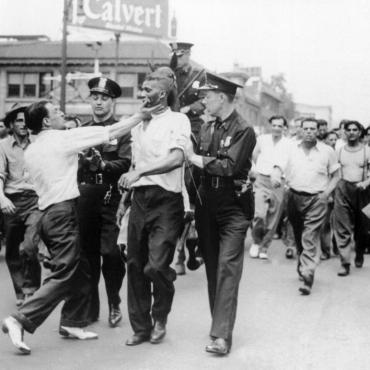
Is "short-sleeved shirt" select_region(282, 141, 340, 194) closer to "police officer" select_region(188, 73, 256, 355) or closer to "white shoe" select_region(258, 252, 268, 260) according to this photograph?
"white shoe" select_region(258, 252, 268, 260)

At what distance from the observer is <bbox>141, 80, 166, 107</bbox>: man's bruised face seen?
559 centimetres

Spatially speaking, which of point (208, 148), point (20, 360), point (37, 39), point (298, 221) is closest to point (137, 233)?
point (208, 148)

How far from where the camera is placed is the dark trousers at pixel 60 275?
17.1 ft

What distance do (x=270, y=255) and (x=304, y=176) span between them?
9.97ft

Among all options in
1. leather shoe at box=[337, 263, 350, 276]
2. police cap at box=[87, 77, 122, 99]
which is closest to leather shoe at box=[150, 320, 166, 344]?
police cap at box=[87, 77, 122, 99]

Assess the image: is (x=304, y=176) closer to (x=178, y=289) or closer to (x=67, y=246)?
(x=178, y=289)

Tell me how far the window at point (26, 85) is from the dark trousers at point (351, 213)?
39267mm

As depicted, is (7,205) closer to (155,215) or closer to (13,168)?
(13,168)

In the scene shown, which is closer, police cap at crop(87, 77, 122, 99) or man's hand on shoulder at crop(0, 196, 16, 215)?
police cap at crop(87, 77, 122, 99)

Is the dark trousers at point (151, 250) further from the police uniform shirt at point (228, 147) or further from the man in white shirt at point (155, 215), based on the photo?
the police uniform shirt at point (228, 147)

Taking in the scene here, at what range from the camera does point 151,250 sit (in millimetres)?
5488

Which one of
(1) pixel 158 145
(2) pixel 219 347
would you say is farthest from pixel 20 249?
(2) pixel 219 347

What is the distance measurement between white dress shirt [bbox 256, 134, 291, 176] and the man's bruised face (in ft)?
18.5

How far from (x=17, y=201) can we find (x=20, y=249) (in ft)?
2.05
